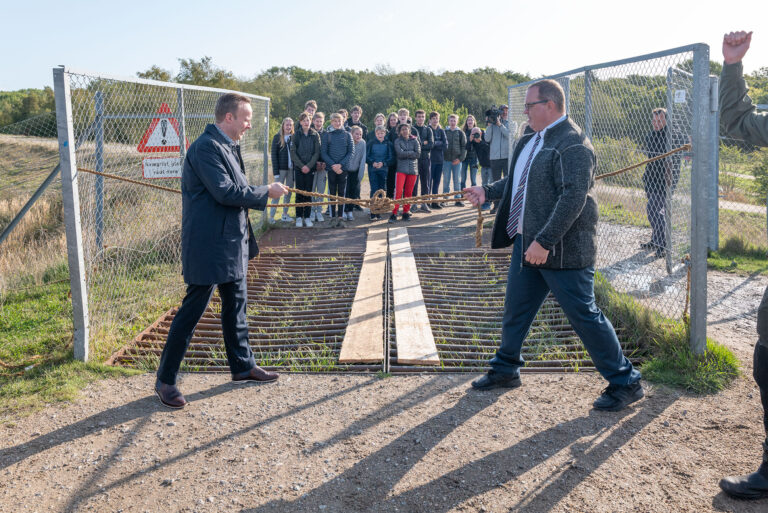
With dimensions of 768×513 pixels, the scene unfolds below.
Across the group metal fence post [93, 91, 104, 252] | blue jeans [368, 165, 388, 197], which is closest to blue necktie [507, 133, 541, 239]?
metal fence post [93, 91, 104, 252]

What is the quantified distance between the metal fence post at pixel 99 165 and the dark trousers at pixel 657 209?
5288 millimetres

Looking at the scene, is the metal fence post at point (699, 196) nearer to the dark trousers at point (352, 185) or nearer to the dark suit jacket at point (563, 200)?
the dark suit jacket at point (563, 200)

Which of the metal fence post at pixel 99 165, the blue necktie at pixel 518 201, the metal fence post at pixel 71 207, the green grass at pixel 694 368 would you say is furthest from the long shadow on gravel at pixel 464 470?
the metal fence post at pixel 99 165

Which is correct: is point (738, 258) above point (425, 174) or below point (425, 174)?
below

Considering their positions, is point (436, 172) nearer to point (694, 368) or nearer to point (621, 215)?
point (621, 215)

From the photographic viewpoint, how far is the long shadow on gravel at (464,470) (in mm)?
3033

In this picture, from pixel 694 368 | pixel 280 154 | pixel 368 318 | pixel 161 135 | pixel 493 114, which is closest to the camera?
pixel 694 368

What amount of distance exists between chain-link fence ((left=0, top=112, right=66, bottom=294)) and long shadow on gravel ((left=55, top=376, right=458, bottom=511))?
10.9ft

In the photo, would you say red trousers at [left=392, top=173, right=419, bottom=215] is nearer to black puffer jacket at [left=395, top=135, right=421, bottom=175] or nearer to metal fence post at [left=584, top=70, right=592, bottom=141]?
black puffer jacket at [left=395, top=135, right=421, bottom=175]

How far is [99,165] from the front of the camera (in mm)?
6059

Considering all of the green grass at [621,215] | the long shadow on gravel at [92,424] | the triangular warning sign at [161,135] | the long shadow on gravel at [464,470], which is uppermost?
the triangular warning sign at [161,135]

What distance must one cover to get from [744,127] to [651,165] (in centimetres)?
350

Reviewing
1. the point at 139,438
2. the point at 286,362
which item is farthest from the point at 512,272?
the point at 139,438

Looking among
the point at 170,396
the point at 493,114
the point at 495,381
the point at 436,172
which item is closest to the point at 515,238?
the point at 495,381
